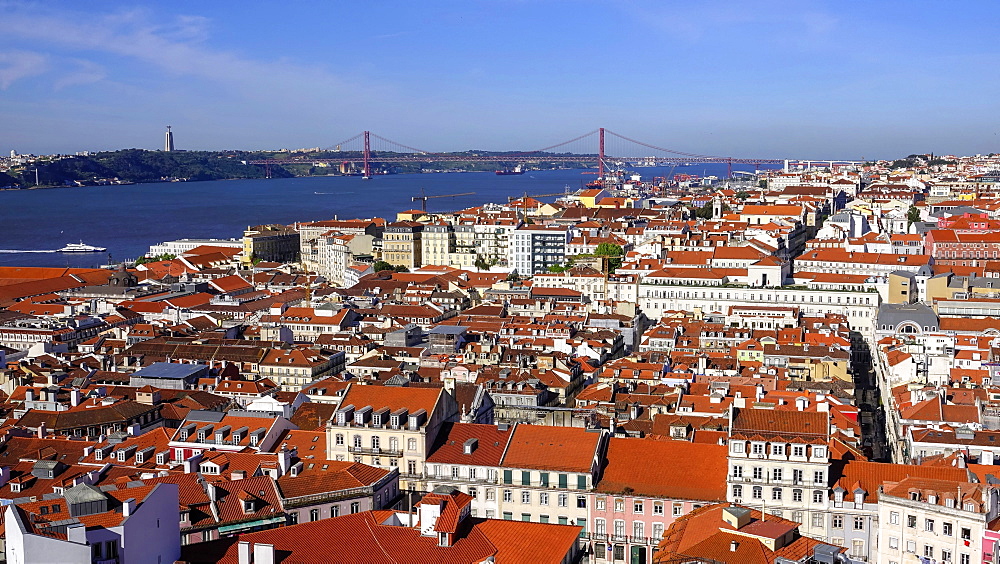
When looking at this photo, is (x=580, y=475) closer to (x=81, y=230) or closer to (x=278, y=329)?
(x=278, y=329)

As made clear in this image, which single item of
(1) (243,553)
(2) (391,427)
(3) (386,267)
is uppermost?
(1) (243,553)

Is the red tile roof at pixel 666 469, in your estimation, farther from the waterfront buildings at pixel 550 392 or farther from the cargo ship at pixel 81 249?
the cargo ship at pixel 81 249

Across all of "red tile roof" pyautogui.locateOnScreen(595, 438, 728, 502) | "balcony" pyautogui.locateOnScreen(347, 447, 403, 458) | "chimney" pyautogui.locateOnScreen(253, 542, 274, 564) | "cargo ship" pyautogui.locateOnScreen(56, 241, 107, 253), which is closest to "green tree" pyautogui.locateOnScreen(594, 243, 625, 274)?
"balcony" pyautogui.locateOnScreen(347, 447, 403, 458)

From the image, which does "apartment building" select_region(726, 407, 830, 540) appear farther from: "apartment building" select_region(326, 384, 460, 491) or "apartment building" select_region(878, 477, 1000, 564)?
"apartment building" select_region(326, 384, 460, 491)

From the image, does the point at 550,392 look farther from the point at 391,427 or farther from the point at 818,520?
the point at 818,520

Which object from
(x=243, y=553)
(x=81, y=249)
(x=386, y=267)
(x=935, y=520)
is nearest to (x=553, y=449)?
(x=935, y=520)

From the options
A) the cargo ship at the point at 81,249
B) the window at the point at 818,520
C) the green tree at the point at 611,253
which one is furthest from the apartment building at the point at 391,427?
the cargo ship at the point at 81,249

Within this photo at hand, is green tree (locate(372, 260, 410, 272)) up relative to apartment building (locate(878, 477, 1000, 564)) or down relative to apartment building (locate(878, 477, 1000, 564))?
down
